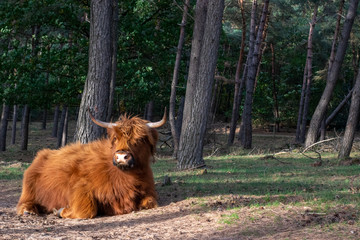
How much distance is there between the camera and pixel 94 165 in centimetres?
745

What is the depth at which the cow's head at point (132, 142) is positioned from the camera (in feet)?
22.4

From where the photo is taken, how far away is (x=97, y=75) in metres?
10.5

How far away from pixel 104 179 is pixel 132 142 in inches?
31.3

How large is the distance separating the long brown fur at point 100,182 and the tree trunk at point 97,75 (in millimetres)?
2492

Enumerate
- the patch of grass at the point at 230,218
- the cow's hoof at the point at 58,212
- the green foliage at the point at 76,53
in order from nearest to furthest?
the patch of grass at the point at 230,218 → the cow's hoof at the point at 58,212 → the green foliage at the point at 76,53

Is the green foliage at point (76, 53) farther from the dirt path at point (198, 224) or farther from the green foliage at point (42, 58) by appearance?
the dirt path at point (198, 224)

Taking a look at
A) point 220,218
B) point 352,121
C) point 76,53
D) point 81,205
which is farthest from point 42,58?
point 220,218

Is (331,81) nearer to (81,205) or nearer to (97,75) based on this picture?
(97,75)

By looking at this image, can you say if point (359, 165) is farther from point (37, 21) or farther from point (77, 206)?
point (37, 21)

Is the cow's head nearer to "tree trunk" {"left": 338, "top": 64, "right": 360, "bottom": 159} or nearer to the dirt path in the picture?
the dirt path

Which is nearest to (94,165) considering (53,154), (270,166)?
(53,154)

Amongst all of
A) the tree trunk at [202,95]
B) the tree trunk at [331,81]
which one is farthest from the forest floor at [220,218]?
the tree trunk at [331,81]

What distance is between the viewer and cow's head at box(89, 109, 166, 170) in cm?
683

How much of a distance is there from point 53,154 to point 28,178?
62 centimetres
